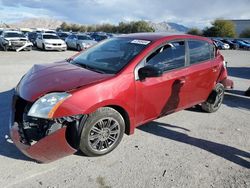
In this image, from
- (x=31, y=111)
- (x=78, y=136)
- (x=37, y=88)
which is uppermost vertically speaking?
(x=37, y=88)

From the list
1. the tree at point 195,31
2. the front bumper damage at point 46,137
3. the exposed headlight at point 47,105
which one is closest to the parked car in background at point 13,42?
the front bumper damage at point 46,137

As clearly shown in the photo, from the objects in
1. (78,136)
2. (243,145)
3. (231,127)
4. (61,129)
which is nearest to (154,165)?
(78,136)

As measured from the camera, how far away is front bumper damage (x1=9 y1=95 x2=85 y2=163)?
10.9 feet

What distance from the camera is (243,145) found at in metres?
4.50

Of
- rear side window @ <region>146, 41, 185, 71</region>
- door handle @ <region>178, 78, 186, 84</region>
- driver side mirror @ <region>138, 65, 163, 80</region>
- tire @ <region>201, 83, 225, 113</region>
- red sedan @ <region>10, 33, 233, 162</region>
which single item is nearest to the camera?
red sedan @ <region>10, 33, 233, 162</region>

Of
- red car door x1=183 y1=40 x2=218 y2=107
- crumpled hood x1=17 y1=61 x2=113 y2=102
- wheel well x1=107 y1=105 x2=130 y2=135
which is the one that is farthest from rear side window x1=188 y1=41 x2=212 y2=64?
crumpled hood x1=17 y1=61 x2=113 y2=102

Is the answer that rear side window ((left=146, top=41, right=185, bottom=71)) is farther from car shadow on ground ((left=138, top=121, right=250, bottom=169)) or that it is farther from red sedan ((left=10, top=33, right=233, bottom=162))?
Answer: car shadow on ground ((left=138, top=121, right=250, bottom=169))

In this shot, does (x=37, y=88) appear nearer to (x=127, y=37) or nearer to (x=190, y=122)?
(x=127, y=37)

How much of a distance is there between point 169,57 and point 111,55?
37.8 inches

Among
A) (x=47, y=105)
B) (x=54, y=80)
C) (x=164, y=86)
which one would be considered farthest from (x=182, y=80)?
(x=47, y=105)

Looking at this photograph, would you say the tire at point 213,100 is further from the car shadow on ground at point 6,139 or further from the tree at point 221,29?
the tree at point 221,29

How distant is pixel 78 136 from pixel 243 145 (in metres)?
2.76

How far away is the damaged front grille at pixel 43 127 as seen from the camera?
133 inches

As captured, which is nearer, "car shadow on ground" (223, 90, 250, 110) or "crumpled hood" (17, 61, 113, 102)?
"crumpled hood" (17, 61, 113, 102)
